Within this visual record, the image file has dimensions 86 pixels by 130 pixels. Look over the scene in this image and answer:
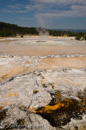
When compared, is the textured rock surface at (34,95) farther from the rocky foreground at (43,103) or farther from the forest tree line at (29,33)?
the forest tree line at (29,33)

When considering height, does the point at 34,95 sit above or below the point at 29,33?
below

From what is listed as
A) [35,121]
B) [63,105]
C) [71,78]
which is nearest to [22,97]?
[35,121]

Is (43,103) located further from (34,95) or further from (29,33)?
(29,33)

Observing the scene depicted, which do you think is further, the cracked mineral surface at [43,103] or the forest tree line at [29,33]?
the forest tree line at [29,33]

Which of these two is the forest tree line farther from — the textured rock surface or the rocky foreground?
the rocky foreground

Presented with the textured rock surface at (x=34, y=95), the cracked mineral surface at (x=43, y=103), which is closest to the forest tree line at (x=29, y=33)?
the textured rock surface at (x=34, y=95)

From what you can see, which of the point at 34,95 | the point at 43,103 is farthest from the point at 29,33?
the point at 43,103

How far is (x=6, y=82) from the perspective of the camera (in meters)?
4.83

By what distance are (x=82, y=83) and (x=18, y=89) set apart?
9.42ft

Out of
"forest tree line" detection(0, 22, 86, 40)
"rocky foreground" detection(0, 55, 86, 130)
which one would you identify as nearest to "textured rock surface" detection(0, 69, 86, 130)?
"rocky foreground" detection(0, 55, 86, 130)

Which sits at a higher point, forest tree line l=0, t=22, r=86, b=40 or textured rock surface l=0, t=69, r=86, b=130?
forest tree line l=0, t=22, r=86, b=40

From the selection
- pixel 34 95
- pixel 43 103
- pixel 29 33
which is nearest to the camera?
pixel 43 103

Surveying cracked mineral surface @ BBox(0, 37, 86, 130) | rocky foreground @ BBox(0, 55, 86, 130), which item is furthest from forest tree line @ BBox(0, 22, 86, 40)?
rocky foreground @ BBox(0, 55, 86, 130)

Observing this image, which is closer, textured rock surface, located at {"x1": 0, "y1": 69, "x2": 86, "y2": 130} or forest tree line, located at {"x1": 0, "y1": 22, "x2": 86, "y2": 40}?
textured rock surface, located at {"x1": 0, "y1": 69, "x2": 86, "y2": 130}
